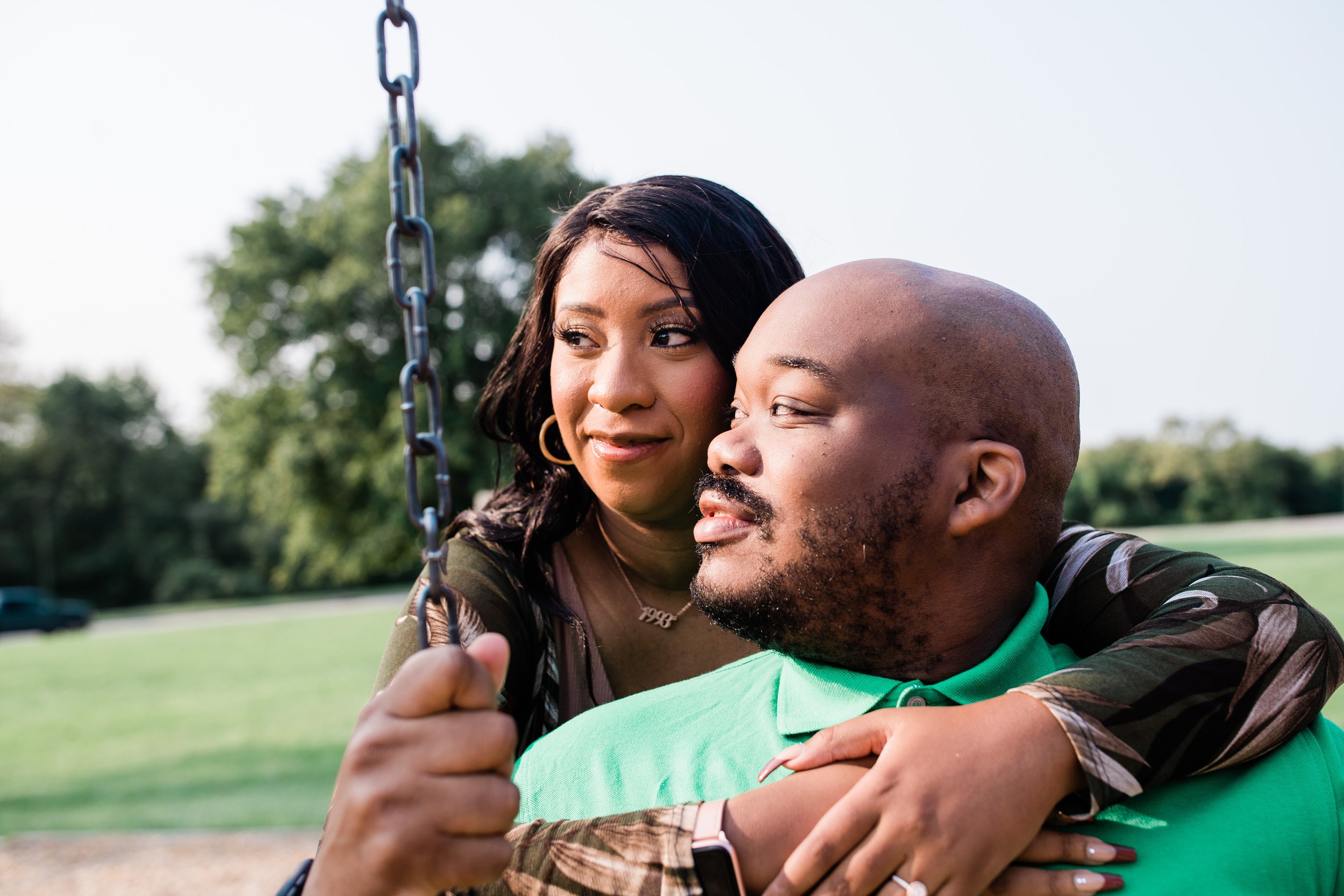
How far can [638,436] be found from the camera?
2.79m

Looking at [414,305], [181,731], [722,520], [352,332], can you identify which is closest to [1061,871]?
[722,520]

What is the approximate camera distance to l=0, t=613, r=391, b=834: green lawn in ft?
32.9

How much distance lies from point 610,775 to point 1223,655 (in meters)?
1.10

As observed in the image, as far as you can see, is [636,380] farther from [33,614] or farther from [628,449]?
[33,614]

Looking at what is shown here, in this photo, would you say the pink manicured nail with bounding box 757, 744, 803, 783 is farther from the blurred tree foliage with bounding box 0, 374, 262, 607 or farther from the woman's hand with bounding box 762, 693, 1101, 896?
the blurred tree foliage with bounding box 0, 374, 262, 607

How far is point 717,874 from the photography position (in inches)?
61.2

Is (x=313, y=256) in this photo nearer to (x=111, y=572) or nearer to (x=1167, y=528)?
(x=111, y=572)

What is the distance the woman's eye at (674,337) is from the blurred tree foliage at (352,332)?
83.6 ft

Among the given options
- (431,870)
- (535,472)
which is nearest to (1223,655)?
(431,870)

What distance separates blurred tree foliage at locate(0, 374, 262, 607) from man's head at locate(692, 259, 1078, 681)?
5288cm

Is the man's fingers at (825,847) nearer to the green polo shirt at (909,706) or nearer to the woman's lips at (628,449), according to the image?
the green polo shirt at (909,706)

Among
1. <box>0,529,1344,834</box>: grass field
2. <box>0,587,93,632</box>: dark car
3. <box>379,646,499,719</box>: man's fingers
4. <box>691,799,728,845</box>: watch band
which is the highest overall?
<box>379,646,499,719</box>: man's fingers

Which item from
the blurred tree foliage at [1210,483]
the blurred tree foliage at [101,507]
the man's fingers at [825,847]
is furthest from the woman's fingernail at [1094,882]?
the blurred tree foliage at [1210,483]

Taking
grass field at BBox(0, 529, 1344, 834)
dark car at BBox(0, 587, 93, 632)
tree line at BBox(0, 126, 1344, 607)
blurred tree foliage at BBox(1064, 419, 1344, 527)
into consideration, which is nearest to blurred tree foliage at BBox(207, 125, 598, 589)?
tree line at BBox(0, 126, 1344, 607)
